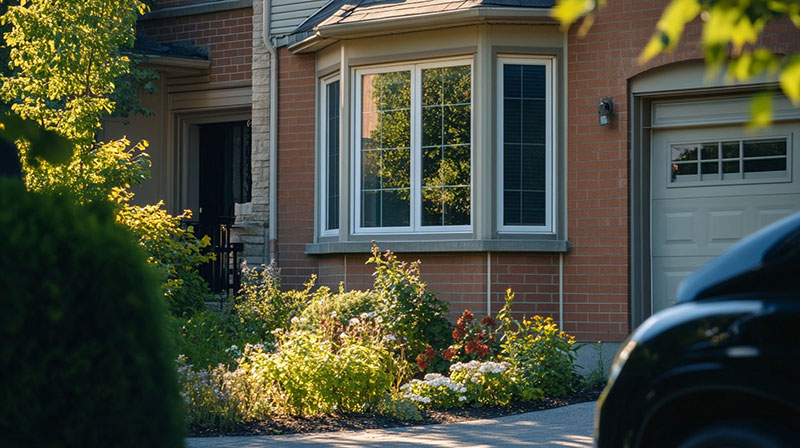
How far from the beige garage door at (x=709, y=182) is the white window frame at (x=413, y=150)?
1882 millimetres

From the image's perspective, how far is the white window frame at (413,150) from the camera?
11.3m

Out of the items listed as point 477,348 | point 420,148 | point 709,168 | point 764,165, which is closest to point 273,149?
point 420,148

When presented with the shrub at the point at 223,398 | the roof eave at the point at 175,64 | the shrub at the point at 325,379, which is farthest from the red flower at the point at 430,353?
the roof eave at the point at 175,64

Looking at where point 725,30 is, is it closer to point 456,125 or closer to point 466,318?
point 466,318

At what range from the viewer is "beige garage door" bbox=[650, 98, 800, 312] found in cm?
1051

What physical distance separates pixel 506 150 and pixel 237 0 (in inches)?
207

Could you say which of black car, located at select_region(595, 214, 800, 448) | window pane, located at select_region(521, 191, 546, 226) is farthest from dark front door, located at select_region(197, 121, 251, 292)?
black car, located at select_region(595, 214, 800, 448)

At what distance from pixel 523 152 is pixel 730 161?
205cm

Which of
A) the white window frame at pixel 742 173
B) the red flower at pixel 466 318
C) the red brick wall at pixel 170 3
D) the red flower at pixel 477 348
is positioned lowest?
the red flower at pixel 477 348

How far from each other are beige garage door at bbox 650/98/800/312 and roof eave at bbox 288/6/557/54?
63.0 inches

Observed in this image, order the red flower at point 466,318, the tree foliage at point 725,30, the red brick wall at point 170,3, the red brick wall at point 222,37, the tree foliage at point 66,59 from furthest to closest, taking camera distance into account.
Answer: the red brick wall at point 170,3 → the red brick wall at point 222,37 → the tree foliage at point 66,59 → the red flower at point 466,318 → the tree foliage at point 725,30

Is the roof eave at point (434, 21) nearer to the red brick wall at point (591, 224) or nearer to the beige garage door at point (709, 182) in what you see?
the red brick wall at point (591, 224)

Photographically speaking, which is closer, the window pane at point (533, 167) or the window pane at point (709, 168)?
the window pane at point (709, 168)

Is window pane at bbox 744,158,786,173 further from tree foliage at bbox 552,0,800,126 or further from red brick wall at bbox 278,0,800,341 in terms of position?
tree foliage at bbox 552,0,800,126
